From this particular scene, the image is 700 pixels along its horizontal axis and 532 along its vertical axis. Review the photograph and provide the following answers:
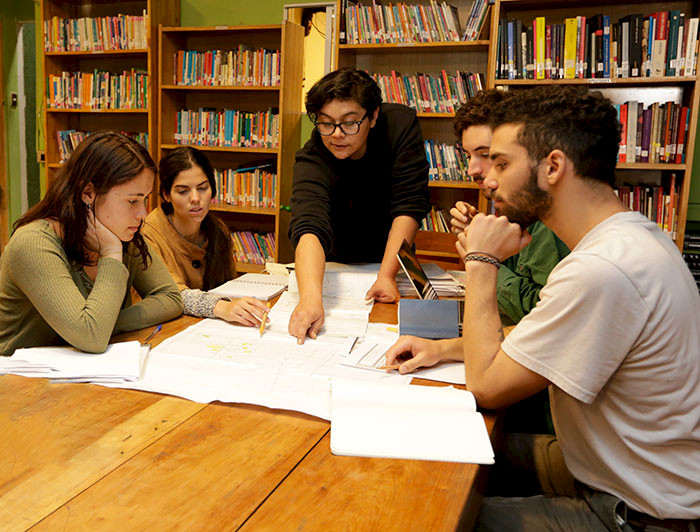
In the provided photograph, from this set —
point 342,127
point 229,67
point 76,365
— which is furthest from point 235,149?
point 76,365

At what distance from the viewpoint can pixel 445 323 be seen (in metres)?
1.35

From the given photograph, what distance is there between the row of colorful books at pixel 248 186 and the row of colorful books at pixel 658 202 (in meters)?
2.19

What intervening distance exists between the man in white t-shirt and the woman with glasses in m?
0.73

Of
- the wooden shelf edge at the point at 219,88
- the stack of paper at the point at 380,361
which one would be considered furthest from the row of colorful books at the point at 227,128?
the stack of paper at the point at 380,361

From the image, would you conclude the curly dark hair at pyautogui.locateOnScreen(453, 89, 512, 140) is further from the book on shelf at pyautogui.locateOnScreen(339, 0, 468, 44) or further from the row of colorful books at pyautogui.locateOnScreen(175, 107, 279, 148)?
the row of colorful books at pyautogui.locateOnScreen(175, 107, 279, 148)

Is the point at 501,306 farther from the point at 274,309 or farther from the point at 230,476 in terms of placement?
the point at 230,476

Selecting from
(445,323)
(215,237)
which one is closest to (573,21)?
(215,237)

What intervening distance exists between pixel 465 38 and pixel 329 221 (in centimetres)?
201

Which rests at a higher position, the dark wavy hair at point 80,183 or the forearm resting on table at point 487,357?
the dark wavy hair at point 80,183

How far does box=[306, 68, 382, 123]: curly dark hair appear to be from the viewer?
1.79 metres

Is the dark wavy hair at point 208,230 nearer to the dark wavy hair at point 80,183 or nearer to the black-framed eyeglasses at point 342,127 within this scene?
the black-framed eyeglasses at point 342,127

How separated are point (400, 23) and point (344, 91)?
1926mm

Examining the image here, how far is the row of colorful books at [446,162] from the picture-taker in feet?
11.5

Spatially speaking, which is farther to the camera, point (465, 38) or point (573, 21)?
point (465, 38)
